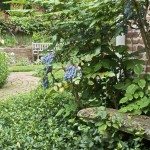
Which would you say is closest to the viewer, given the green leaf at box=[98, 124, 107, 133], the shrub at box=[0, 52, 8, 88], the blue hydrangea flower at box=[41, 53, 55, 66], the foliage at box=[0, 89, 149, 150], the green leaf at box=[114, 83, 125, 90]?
the green leaf at box=[98, 124, 107, 133]

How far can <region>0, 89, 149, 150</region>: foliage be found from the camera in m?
4.25

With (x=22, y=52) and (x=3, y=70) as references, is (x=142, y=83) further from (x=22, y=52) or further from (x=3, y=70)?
(x=22, y=52)

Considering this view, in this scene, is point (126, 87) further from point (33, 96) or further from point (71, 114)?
point (33, 96)

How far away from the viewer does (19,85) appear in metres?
11.1

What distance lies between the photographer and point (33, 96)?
613cm

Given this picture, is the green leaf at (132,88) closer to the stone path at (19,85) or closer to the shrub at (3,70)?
the stone path at (19,85)

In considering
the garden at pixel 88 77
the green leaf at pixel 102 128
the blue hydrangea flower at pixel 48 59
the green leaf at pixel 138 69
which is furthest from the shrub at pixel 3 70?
the green leaf at pixel 102 128

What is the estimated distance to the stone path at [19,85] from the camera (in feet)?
32.8

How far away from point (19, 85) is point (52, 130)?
6.54 meters

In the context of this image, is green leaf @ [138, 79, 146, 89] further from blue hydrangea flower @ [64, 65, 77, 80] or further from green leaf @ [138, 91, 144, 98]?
blue hydrangea flower @ [64, 65, 77, 80]

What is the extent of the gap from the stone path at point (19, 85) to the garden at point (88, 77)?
483 centimetres

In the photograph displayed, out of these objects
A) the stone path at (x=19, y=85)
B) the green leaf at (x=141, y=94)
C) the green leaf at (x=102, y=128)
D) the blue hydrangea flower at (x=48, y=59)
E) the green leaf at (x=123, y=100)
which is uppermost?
the blue hydrangea flower at (x=48, y=59)

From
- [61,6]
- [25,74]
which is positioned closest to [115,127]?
[61,6]

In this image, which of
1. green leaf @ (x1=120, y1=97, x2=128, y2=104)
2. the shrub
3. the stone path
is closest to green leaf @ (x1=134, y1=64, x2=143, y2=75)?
green leaf @ (x1=120, y1=97, x2=128, y2=104)
